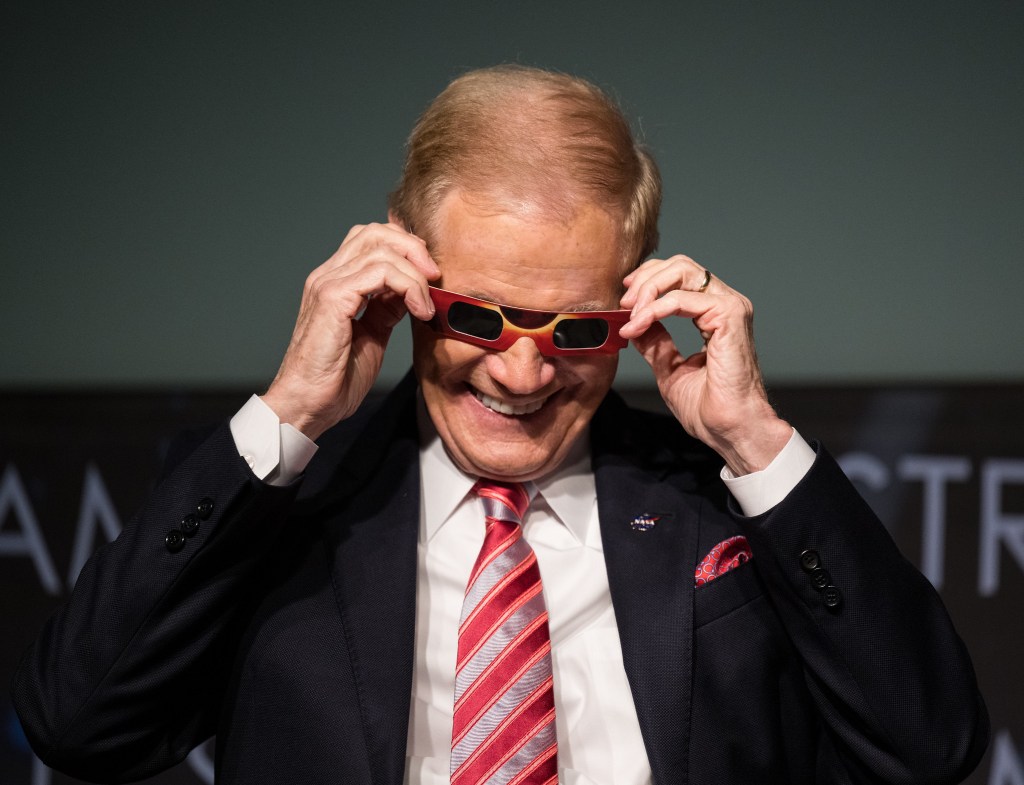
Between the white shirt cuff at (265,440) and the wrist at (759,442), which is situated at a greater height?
the white shirt cuff at (265,440)

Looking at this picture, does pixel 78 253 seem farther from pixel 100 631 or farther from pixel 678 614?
pixel 678 614

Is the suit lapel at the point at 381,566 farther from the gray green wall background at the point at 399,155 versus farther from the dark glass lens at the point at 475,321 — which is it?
the gray green wall background at the point at 399,155

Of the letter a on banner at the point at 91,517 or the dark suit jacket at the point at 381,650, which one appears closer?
the dark suit jacket at the point at 381,650

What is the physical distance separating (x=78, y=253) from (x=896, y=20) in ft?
7.52

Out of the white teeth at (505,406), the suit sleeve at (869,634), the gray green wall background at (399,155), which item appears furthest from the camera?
the gray green wall background at (399,155)

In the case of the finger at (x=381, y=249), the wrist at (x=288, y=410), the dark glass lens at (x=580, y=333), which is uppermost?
the finger at (x=381, y=249)

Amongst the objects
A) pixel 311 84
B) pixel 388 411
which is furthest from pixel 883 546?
pixel 311 84

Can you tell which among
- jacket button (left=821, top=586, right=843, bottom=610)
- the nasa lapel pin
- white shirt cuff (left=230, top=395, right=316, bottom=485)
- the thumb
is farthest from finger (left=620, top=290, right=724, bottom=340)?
white shirt cuff (left=230, top=395, right=316, bottom=485)

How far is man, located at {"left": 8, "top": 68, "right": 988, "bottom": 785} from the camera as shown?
5.90 ft

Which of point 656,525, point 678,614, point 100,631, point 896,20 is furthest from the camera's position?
point 896,20

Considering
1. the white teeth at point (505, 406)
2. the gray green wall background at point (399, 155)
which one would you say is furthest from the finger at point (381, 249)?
the gray green wall background at point (399, 155)

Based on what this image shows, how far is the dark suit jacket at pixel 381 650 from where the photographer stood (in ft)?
5.87

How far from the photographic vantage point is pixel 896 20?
A: 10.1ft

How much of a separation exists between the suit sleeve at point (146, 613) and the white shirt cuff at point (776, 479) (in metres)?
0.71
